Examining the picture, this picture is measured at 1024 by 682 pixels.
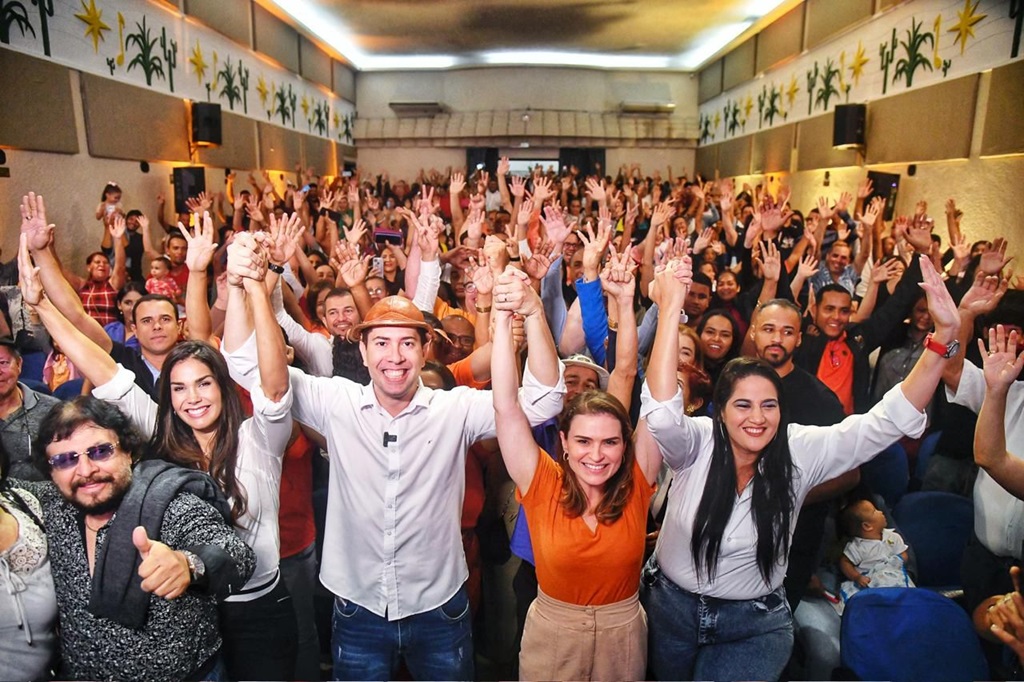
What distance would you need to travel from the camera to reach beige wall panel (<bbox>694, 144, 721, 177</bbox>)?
522 inches

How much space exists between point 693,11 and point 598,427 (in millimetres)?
9862

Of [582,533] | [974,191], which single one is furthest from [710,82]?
[582,533]

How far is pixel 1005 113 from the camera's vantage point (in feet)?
17.5

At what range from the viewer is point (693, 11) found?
9672 millimetres

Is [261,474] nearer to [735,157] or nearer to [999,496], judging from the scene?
[999,496]

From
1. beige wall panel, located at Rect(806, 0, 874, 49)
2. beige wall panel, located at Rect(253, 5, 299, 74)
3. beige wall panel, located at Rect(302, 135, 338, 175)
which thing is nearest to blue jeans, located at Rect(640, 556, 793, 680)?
beige wall panel, located at Rect(806, 0, 874, 49)

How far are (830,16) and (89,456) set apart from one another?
31.5 feet

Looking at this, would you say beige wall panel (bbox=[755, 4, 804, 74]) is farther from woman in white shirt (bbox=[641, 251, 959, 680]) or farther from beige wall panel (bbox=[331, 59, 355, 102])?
woman in white shirt (bbox=[641, 251, 959, 680])

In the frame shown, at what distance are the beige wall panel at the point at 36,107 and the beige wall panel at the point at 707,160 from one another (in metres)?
11.0

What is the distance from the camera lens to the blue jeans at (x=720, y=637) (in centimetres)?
162

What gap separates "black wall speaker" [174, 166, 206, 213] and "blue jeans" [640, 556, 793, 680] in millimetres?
6691

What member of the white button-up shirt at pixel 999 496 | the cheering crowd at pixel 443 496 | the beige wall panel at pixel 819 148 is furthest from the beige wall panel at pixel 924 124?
the white button-up shirt at pixel 999 496

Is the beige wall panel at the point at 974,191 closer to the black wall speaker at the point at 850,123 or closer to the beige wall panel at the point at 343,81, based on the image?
the black wall speaker at the point at 850,123

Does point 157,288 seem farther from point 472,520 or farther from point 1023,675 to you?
point 1023,675
